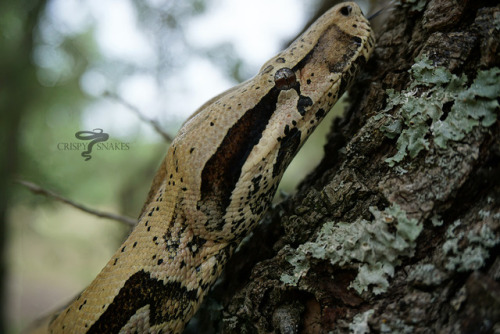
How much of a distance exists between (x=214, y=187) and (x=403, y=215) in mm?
952

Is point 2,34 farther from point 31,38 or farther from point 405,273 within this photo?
point 405,273

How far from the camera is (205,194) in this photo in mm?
1905

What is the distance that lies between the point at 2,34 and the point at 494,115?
591 cm

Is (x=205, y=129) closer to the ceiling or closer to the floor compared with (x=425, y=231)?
closer to the ceiling

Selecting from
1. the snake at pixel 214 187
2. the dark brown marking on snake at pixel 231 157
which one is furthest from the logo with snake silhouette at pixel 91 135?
the dark brown marking on snake at pixel 231 157

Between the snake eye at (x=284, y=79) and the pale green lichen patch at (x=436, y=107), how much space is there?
53 centimetres

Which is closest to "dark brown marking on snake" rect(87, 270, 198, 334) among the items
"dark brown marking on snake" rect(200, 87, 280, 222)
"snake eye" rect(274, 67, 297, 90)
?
"dark brown marking on snake" rect(200, 87, 280, 222)

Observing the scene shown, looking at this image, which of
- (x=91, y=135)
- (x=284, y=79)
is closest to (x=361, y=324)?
(x=284, y=79)

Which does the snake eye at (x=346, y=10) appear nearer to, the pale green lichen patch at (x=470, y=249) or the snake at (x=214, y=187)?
the snake at (x=214, y=187)

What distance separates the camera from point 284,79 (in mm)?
1955

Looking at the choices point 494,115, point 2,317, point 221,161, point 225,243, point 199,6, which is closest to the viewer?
point 494,115

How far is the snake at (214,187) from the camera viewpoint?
1.85 meters

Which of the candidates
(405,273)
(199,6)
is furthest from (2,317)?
(405,273)

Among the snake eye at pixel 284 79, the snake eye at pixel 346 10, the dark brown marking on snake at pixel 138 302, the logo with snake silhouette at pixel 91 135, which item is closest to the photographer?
the dark brown marking on snake at pixel 138 302
